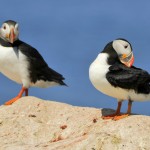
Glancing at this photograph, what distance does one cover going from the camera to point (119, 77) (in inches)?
444

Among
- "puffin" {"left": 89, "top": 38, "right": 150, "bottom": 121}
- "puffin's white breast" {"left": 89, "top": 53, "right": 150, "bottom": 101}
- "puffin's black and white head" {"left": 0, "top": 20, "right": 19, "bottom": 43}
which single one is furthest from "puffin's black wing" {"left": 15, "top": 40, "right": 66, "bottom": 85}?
"puffin's white breast" {"left": 89, "top": 53, "right": 150, "bottom": 101}

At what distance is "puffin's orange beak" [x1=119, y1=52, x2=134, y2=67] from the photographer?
11852 millimetres

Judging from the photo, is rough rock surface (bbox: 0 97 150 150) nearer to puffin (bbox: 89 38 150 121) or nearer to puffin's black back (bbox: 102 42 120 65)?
puffin (bbox: 89 38 150 121)

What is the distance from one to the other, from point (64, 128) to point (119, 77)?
1740 mm

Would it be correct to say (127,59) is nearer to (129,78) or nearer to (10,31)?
(129,78)

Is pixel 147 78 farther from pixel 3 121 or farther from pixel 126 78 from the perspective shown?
pixel 3 121

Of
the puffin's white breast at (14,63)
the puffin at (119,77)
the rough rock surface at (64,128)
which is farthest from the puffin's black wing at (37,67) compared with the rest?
the puffin at (119,77)

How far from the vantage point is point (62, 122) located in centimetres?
1217

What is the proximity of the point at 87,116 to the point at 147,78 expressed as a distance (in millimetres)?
1659

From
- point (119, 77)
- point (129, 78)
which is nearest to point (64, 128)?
point (119, 77)

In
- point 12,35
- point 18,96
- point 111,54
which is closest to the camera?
point 111,54

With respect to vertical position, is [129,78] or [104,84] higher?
[129,78]

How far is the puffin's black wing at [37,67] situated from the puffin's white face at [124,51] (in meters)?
2.64

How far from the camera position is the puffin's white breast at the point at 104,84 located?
442 inches
